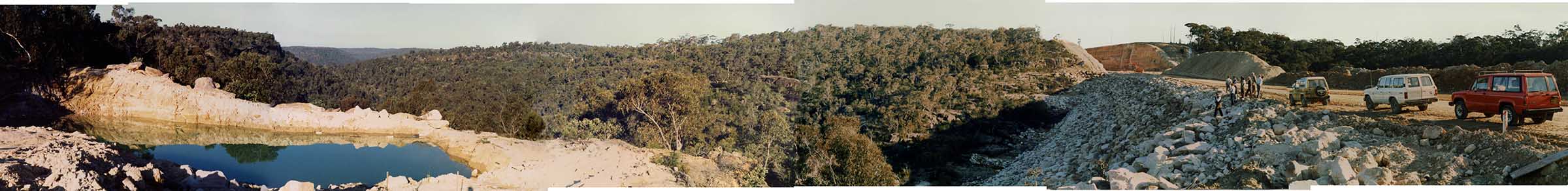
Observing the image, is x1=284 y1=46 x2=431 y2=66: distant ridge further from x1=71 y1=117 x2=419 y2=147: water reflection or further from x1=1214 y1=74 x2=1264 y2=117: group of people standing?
x1=1214 y1=74 x2=1264 y2=117: group of people standing

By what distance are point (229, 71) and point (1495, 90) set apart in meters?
11.1

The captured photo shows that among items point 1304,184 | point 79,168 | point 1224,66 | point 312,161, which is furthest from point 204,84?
point 1224,66

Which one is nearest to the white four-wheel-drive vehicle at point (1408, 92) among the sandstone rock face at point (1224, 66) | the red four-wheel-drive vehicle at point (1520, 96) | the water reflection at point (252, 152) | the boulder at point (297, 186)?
the red four-wheel-drive vehicle at point (1520, 96)

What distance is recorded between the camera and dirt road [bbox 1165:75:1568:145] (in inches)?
188

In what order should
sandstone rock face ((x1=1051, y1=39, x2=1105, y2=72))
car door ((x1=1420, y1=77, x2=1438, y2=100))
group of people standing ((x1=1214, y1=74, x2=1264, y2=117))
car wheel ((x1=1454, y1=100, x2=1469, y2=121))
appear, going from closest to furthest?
car wheel ((x1=1454, y1=100, x2=1469, y2=121))
car door ((x1=1420, y1=77, x2=1438, y2=100))
group of people standing ((x1=1214, y1=74, x2=1264, y2=117))
sandstone rock face ((x1=1051, y1=39, x2=1105, y2=72))

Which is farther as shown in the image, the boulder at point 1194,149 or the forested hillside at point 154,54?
the forested hillside at point 154,54

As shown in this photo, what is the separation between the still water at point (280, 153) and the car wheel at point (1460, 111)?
809cm

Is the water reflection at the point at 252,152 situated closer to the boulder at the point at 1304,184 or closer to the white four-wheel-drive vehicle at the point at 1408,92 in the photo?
the boulder at the point at 1304,184

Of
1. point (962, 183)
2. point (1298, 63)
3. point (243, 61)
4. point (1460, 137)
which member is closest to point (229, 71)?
point (243, 61)

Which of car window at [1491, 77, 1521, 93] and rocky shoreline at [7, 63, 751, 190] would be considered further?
rocky shoreline at [7, 63, 751, 190]

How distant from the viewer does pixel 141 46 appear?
7.37 metres

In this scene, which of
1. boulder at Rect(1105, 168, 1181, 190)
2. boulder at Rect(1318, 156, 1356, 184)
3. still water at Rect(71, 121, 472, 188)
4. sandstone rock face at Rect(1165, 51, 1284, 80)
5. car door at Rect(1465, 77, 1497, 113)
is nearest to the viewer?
boulder at Rect(1318, 156, 1356, 184)

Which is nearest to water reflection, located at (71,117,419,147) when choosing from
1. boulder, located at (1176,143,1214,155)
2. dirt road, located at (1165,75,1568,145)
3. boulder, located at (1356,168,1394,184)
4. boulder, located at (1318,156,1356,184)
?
boulder, located at (1176,143,1214,155)

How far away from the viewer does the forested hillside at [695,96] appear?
6.66m
